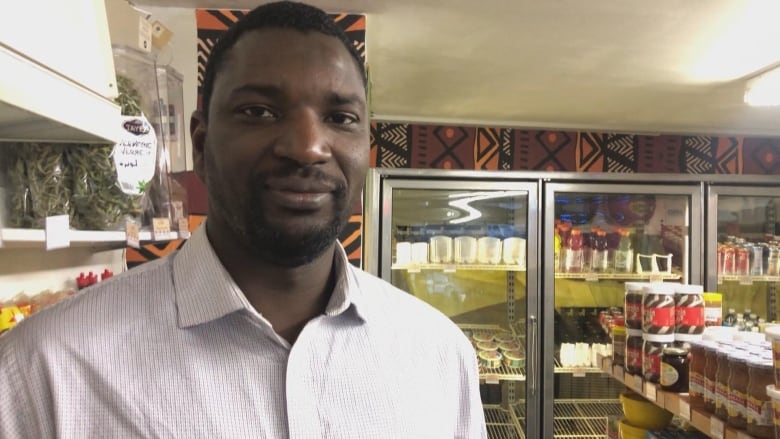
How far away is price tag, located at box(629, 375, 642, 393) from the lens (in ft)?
7.77

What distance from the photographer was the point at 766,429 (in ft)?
5.48

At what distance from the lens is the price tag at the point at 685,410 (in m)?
1.99

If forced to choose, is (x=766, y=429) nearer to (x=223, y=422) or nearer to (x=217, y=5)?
(x=223, y=422)

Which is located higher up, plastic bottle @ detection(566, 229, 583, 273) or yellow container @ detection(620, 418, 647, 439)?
plastic bottle @ detection(566, 229, 583, 273)

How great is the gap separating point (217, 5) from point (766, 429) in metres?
2.27

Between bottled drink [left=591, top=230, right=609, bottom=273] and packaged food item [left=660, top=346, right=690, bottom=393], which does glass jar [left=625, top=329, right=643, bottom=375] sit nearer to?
packaged food item [left=660, top=346, right=690, bottom=393]

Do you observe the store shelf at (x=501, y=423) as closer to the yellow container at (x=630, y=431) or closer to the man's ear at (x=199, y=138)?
the yellow container at (x=630, y=431)

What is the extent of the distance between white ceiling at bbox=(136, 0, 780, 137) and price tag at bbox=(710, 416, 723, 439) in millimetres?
1403

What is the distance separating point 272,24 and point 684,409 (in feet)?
6.62

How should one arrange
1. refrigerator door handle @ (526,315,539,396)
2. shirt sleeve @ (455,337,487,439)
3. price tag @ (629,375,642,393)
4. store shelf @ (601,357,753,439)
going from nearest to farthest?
shirt sleeve @ (455,337,487,439)
store shelf @ (601,357,753,439)
price tag @ (629,375,642,393)
refrigerator door handle @ (526,315,539,396)

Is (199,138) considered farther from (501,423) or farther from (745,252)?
(745,252)

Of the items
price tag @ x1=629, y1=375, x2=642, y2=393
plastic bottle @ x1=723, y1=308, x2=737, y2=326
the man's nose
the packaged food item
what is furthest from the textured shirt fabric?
plastic bottle @ x1=723, y1=308, x2=737, y2=326

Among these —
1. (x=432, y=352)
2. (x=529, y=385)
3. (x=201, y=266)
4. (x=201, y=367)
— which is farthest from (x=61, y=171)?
(x=529, y=385)

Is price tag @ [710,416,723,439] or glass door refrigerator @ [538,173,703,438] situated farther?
glass door refrigerator @ [538,173,703,438]
